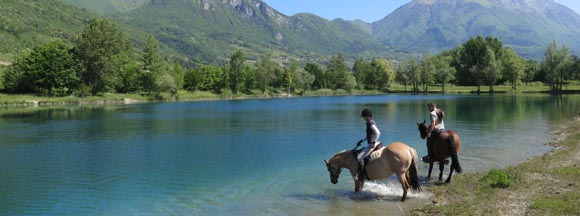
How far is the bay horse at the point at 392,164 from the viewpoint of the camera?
15.2m

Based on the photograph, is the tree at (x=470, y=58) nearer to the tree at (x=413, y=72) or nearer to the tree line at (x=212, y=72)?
the tree line at (x=212, y=72)

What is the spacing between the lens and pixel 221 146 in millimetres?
31516

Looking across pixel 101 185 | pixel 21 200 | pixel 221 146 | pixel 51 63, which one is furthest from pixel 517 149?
pixel 51 63

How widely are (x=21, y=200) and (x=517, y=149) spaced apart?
2688 centimetres

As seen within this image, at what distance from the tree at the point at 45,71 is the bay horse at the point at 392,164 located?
101892 mm

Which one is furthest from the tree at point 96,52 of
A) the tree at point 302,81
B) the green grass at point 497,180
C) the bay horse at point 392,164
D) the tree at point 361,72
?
the green grass at point 497,180

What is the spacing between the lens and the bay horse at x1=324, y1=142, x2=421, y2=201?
1525cm

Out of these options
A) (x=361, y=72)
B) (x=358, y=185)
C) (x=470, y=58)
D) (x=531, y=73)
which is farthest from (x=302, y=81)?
(x=358, y=185)

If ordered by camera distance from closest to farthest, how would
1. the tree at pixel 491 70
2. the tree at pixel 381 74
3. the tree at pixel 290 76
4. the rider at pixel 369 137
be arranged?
the rider at pixel 369 137 → the tree at pixel 491 70 → the tree at pixel 290 76 → the tree at pixel 381 74

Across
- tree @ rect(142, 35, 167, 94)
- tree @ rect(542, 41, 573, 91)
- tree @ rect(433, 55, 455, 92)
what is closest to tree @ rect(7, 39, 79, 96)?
tree @ rect(142, 35, 167, 94)

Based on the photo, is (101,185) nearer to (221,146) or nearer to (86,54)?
(221,146)

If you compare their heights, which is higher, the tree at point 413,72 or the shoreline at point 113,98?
the tree at point 413,72

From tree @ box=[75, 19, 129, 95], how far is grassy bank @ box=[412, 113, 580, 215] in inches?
4203

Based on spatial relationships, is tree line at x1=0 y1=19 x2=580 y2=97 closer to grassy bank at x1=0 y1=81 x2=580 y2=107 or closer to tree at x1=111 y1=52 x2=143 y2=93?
tree at x1=111 y1=52 x2=143 y2=93
